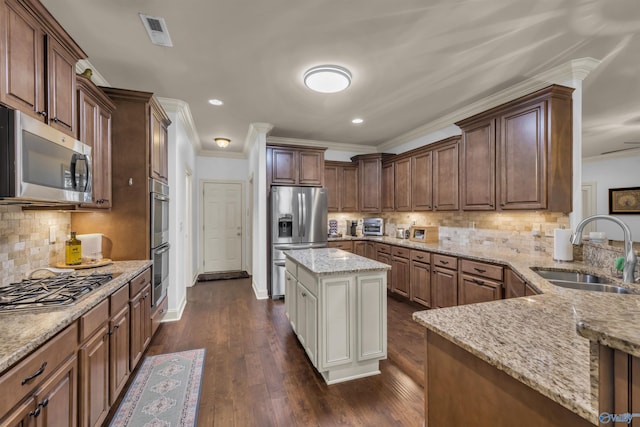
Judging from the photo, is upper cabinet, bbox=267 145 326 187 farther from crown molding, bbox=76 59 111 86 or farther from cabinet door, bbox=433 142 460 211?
crown molding, bbox=76 59 111 86

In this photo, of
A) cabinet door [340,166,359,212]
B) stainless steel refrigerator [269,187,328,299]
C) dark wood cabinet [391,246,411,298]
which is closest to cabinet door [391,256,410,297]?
dark wood cabinet [391,246,411,298]

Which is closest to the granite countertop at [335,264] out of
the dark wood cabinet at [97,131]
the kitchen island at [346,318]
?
the kitchen island at [346,318]

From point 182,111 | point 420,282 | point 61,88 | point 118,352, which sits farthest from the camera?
point 420,282

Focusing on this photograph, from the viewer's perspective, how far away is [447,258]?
134 inches

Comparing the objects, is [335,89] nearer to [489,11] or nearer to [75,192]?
[489,11]

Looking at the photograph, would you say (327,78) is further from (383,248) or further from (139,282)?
(383,248)

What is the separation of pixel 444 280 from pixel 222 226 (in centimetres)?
459

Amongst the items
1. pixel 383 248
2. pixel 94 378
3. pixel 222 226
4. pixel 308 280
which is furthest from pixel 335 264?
pixel 222 226

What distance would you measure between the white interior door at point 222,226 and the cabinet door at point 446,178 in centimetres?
409

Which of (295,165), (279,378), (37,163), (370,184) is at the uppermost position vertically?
(295,165)

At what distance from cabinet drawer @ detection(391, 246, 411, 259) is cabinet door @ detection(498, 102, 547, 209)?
1.48 m

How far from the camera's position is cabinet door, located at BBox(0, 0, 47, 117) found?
132cm

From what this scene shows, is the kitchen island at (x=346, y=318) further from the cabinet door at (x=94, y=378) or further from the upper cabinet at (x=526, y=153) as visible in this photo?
the upper cabinet at (x=526, y=153)

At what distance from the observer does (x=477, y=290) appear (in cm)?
298
